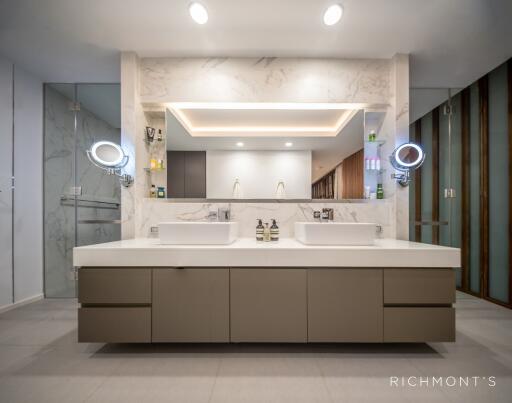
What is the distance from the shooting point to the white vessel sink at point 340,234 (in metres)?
1.83

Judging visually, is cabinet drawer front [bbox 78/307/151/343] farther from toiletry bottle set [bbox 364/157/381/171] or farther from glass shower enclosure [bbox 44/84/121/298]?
toiletry bottle set [bbox 364/157/381/171]

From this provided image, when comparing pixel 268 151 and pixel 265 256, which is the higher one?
pixel 268 151

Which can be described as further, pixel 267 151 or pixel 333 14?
pixel 267 151

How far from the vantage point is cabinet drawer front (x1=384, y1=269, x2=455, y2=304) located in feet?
5.60

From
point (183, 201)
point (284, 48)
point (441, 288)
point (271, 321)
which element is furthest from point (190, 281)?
point (284, 48)

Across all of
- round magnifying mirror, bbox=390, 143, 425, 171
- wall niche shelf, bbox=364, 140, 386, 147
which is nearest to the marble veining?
wall niche shelf, bbox=364, 140, 386, 147

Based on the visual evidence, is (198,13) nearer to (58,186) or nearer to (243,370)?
(243,370)

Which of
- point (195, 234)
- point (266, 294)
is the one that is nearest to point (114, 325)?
point (195, 234)

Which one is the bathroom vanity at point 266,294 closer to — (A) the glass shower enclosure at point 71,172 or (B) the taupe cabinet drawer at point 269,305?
(B) the taupe cabinet drawer at point 269,305

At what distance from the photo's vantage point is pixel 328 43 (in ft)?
7.37

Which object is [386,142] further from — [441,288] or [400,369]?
[400,369]

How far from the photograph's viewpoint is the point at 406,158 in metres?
2.33

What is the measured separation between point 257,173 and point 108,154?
1.36 m

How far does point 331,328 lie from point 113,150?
229 cm
